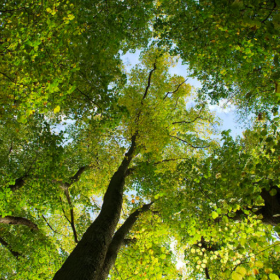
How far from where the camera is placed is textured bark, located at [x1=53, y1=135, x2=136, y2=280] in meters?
4.23

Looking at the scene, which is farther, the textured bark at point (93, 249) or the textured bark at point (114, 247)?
the textured bark at point (114, 247)

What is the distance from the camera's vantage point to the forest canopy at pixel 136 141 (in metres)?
4.26

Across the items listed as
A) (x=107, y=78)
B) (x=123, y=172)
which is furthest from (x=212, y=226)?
(x=107, y=78)

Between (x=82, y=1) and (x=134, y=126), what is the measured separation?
20.9 ft

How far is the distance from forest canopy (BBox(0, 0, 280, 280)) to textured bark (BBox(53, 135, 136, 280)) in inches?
1.5

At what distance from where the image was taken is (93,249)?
4.96m

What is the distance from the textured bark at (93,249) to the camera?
423cm

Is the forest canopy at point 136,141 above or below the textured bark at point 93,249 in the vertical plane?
above

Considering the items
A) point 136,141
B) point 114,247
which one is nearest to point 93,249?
point 114,247

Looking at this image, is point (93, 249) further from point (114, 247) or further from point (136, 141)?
point (136, 141)

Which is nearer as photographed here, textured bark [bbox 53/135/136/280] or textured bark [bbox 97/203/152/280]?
textured bark [bbox 53/135/136/280]

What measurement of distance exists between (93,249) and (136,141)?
657 centimetres

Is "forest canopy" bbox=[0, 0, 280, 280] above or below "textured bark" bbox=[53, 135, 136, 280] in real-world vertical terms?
above

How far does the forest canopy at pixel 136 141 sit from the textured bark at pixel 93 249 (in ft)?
0.12
